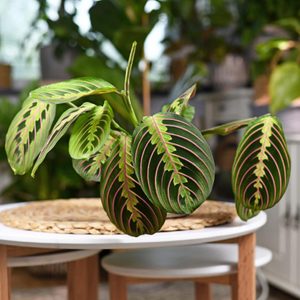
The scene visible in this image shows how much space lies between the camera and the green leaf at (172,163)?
3.12ft

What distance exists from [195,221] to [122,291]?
1.25ft

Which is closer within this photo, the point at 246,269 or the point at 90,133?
the point at 90,133

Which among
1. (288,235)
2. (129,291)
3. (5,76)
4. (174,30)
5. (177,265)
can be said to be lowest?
(129,291)

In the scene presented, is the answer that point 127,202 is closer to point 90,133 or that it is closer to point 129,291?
point 90,133

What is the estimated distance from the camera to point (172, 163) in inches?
37.9

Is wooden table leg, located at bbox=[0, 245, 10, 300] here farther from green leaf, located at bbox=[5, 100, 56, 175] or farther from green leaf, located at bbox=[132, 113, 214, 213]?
green leaf, located at bbox=[132, 113, 214, 213]

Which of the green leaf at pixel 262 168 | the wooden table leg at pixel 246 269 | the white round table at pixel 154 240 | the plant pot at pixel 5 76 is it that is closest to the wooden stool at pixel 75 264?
the white round table at pixel 154 240

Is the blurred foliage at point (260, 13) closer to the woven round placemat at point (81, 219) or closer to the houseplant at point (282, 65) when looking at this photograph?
the houseplant at point (282, 65)

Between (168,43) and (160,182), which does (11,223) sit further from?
(168,43)

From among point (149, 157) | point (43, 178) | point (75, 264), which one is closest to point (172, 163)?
point (149, 157)

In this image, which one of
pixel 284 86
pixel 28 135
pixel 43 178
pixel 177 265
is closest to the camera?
pixel 28 135

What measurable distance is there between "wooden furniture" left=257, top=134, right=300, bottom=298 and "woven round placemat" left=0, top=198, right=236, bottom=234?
3.15 ft

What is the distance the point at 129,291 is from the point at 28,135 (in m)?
1.69

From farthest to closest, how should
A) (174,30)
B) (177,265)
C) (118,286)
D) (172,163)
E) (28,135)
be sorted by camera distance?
(174,30)
(118,286)
(177,265)
(28,135)
(172,163)
